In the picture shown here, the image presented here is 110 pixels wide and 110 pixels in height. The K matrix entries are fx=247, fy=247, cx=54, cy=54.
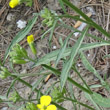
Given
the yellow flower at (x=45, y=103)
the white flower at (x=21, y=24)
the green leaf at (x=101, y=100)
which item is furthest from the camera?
the white flower at (x=21, y=24)

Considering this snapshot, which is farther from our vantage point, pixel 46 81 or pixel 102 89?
pixel 46 81

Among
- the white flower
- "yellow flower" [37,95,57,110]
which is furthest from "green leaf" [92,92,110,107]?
the white flower

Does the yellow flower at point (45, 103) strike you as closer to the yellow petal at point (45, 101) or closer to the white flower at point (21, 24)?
the yellow petal at point (45, 101)

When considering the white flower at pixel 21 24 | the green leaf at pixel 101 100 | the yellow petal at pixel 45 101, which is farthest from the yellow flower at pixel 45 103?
the white flower at pixel 21 24

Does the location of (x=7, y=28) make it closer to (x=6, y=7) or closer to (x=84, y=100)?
(x=6, y=7)

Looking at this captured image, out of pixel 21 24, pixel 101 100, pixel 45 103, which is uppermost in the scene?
pixel 21 24

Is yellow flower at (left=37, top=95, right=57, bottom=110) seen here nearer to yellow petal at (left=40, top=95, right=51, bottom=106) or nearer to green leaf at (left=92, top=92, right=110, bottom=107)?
yellow petal at (left=40, top=95, right=51, bottom=106)

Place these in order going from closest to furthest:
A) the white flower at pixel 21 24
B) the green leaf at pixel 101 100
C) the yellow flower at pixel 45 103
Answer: the yellow flower at pixel 45 103
the green leaf at pixel 101 100
the white flower at pixel 21 24

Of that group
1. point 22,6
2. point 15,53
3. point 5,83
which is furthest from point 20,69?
point 15,53

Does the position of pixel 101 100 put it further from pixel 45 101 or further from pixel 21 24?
pixel 21 24

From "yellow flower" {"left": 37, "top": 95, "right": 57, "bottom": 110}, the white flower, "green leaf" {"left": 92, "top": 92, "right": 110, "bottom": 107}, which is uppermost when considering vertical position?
the white flower

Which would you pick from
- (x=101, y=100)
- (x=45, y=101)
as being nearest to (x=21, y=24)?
(x=101, y=100)
